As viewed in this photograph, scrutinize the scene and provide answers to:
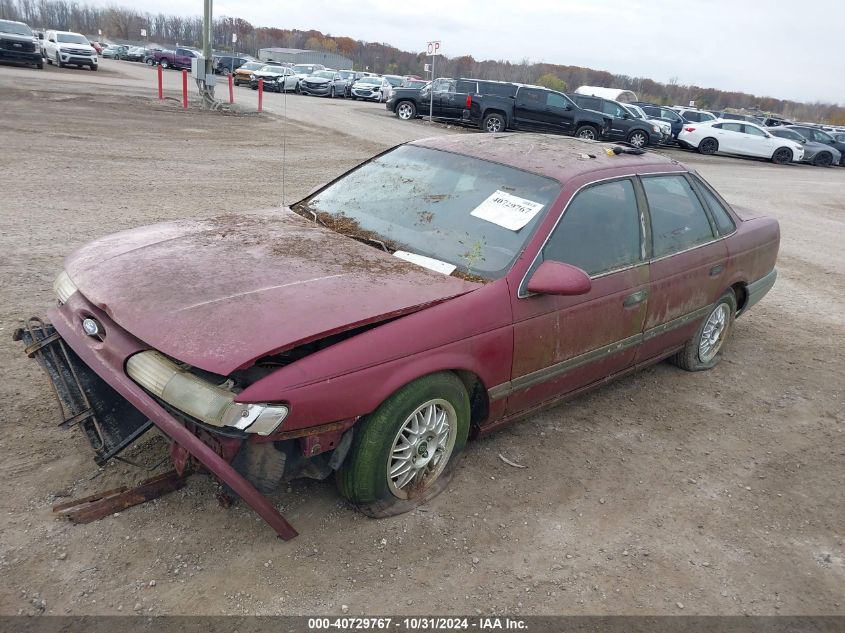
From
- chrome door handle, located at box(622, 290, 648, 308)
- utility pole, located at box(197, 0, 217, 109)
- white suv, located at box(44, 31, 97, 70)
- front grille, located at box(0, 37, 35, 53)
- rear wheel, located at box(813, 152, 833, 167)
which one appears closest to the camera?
chrome door handle, located at box(622, 290, 648, 308)

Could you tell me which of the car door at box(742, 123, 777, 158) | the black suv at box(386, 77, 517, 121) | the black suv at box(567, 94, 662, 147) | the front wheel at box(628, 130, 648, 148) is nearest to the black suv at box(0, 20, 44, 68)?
the black suv at box(386, 77, 517, 121)

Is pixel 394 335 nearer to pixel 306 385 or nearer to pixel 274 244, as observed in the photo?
pixel 306 385

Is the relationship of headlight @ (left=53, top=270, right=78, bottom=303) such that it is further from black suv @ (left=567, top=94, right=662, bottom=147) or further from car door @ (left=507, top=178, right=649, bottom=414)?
black suv @ (left=567, top=94, right=662, bottom=147)

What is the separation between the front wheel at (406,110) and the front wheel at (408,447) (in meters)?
22.4

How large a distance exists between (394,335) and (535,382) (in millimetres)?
1046

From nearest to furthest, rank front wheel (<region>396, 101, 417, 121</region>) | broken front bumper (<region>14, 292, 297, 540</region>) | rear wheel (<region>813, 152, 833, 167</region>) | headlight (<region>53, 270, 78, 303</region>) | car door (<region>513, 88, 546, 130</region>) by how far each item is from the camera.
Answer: broken front bumper (<region>14, 292, 297, 540</region>)
headlight (<region>53, 270, 78, 303</region>)
car door (<region>513, 88, 546, 130</region>)
front wheel (<region>396, 101, 417, 121</region>)
rear wheel (<region>813, 152, 833, 167</region>)

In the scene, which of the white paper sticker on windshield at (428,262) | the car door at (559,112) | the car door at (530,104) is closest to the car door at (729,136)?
the car door at (559,112)

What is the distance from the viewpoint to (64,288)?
10.5 feet

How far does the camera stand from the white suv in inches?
1193

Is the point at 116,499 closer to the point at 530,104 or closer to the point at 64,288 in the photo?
the point at 64,288

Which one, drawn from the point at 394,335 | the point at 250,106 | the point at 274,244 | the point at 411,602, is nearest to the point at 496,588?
the point at 411,602

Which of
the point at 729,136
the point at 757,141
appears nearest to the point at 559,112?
the point at 729,136

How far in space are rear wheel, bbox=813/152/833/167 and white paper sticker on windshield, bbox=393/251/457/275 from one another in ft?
94.1

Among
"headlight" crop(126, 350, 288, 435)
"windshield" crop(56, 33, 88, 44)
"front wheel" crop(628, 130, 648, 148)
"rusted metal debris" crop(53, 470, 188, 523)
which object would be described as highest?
"windshield" crop(56, 33, 88, 44)
